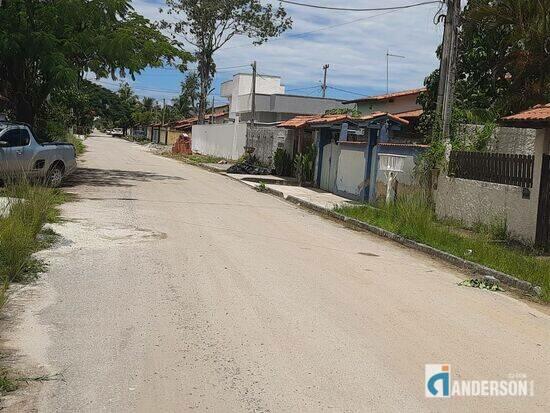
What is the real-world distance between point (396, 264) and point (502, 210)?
3.95 meters

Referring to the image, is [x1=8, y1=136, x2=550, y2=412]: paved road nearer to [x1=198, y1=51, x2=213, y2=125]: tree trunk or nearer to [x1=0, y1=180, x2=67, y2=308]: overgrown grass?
[x1=0, y1=180, x2=67, y2=308]: overgrown grass

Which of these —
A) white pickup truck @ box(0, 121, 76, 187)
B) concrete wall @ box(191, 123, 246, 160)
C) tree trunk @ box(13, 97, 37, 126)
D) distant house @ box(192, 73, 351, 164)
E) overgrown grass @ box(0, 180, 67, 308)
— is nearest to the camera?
overgrown grass @ box(0, 180, 67, 308)

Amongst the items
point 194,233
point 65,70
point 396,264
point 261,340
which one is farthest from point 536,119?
point 65,70

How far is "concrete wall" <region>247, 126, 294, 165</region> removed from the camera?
31.2 m

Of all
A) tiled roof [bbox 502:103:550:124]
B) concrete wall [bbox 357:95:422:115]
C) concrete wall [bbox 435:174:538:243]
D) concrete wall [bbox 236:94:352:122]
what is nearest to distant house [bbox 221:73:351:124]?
concrete wall [bbox 236:94:352:122]

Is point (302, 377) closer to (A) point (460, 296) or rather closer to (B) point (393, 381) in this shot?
(B) point (393, 381)

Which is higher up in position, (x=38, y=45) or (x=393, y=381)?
(x=38, y=45)

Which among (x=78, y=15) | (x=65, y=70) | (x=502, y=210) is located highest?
(x=78, y=15)

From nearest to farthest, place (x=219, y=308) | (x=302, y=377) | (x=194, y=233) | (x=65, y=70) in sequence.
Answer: (x=302, y=377) → (x=219, y=308) → (x=194, y=233) → (x=65, y=70)

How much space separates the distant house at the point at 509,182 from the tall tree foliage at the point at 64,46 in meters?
11.7

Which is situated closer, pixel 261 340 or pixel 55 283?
pixel 261 340

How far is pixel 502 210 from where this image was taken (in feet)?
42.6

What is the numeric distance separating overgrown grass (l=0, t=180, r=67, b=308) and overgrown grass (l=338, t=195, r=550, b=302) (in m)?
6.82

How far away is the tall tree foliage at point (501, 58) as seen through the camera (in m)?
15.4
